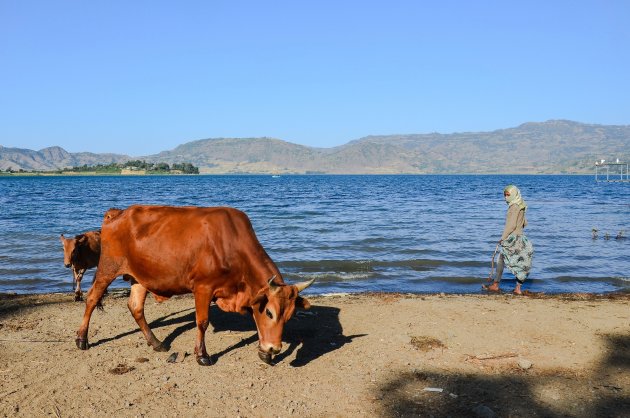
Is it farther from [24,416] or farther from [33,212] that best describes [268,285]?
[33,212]

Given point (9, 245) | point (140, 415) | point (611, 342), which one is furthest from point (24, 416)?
point (9, 245)

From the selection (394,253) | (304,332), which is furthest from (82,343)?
(394,253)

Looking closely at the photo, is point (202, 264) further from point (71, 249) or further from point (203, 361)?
point (71, 249)

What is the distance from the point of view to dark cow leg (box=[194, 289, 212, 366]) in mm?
7875

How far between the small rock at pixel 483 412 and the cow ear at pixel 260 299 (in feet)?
9.70

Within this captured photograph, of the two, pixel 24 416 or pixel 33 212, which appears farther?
pixel 33 212

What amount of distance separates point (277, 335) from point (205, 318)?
4.33ft

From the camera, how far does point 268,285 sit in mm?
7160

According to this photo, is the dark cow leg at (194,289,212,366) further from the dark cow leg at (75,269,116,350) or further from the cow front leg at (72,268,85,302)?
the cow front leg at (72,268,85,302)

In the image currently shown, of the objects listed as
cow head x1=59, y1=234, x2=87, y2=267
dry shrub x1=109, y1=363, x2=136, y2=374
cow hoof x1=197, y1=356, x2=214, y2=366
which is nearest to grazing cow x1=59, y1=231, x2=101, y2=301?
cow head x1=59, y1=234, x2=87, y2=267

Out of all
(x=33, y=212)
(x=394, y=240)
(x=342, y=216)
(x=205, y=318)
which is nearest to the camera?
(x=205, y=318)

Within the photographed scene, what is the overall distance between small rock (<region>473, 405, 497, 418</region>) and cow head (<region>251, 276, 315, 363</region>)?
251 cm

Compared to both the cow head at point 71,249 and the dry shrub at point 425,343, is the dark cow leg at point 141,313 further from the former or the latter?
the dry shrub at point 425,343

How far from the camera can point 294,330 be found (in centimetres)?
988
